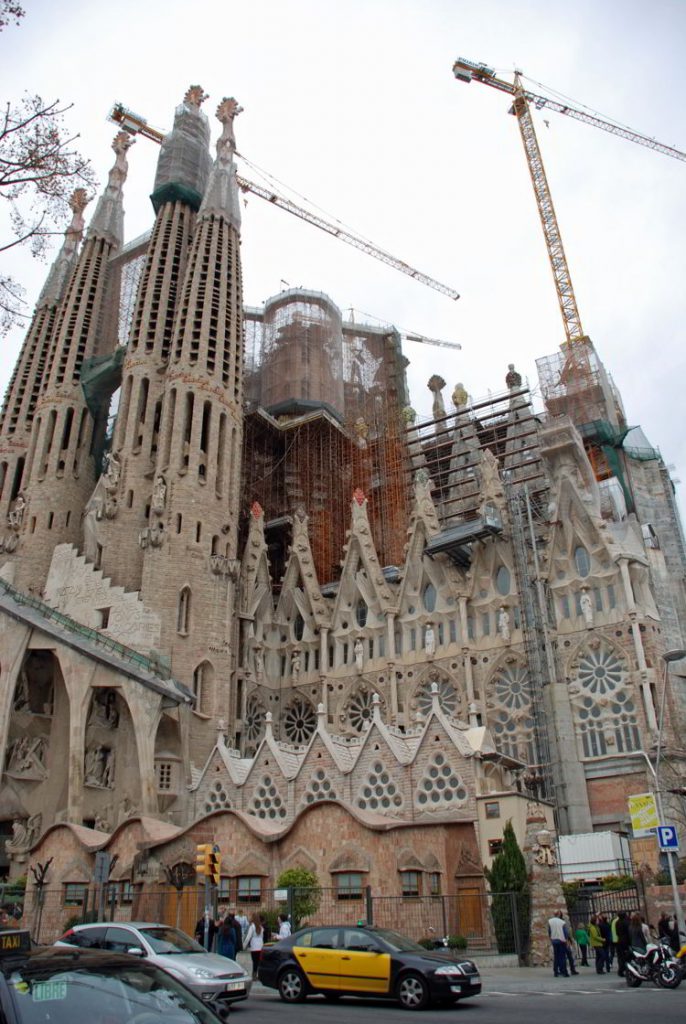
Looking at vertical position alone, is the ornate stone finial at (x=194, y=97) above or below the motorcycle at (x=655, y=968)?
above

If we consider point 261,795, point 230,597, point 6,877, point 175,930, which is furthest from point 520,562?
point 175,930

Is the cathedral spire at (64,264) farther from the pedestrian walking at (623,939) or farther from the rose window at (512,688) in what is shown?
the pedestrian walking at (623,939)

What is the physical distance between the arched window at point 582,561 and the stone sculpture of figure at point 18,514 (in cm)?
2654

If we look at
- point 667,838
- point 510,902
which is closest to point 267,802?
point 510,902

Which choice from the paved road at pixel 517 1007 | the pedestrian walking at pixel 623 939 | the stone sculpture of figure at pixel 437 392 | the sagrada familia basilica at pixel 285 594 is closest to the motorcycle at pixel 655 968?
the paved road at pixel 517 1007

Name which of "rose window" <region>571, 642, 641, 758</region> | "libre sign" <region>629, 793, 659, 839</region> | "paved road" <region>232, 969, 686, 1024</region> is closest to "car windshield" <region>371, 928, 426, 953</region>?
"paved road" <region>232, 969, 686, 1024</region>

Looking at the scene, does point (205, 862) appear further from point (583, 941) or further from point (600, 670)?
point (600, 670)

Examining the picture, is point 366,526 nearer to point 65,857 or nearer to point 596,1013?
point 65,857

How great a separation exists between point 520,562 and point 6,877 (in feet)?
76.2

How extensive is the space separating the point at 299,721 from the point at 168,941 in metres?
29.1

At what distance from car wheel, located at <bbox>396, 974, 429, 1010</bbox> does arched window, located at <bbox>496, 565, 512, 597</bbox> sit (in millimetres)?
26527

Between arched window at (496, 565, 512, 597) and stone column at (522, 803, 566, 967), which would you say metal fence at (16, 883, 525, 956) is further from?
arched window at (496, 565, 512, 597)

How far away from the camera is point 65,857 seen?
81.8 feet

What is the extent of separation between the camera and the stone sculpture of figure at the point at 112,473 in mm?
39938
